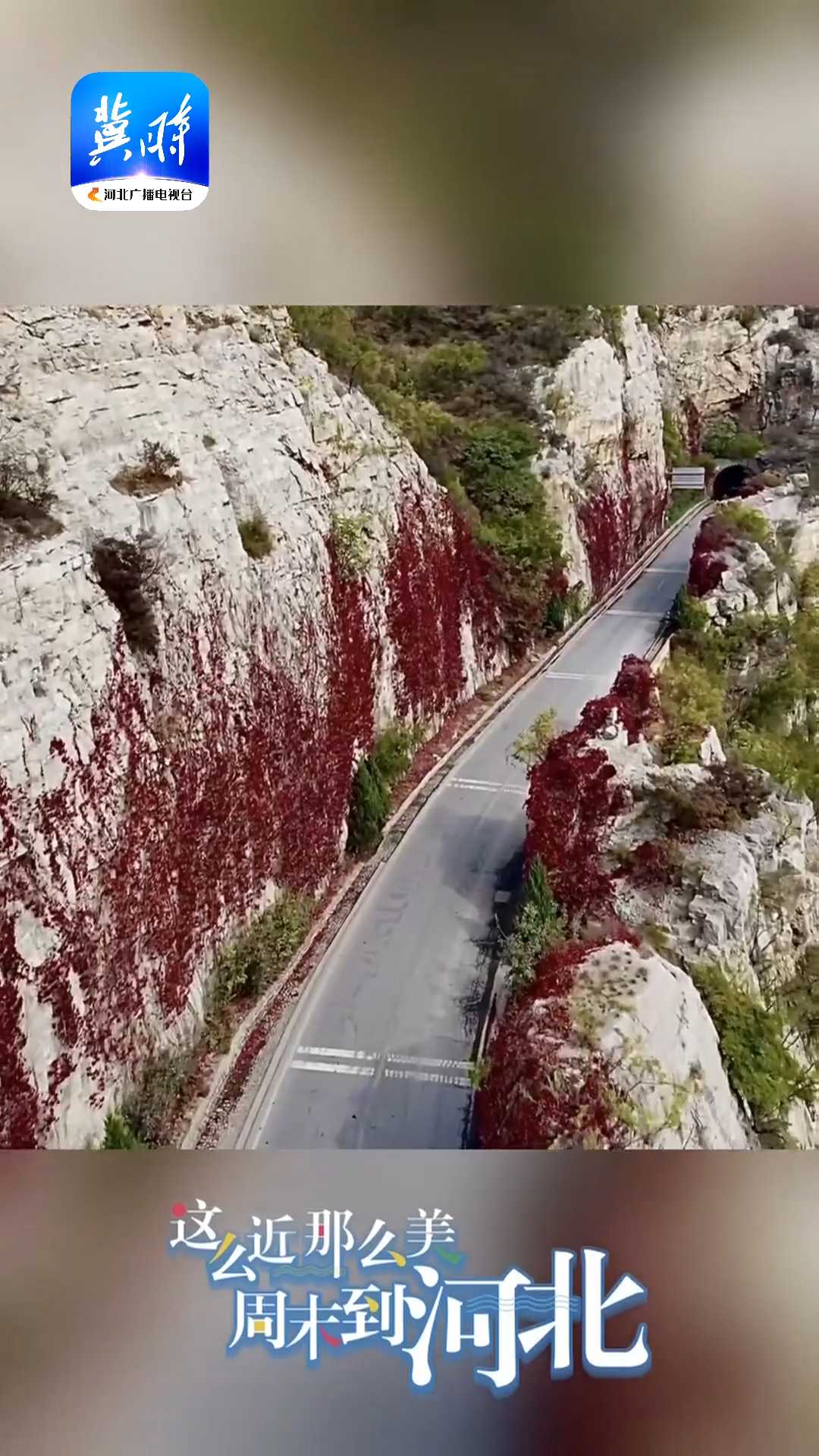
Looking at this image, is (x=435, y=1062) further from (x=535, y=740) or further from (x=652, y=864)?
(x=535, y=740)

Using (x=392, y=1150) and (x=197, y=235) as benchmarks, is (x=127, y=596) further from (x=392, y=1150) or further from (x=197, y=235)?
(x=392, y=1150)

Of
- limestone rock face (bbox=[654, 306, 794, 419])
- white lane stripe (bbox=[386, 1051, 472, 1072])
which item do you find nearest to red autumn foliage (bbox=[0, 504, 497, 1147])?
white lane stripe (bbox=[386, 1051, 472, 1072])

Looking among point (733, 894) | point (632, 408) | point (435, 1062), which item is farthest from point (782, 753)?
Answer: point (435, 1062)

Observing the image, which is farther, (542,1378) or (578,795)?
(578,795)

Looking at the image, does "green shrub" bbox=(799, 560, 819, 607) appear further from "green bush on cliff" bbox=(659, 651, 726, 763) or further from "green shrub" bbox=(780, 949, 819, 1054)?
"green shrub" bbox=(780, 949, 819, 1054)

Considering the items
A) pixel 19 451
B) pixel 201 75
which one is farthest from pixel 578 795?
pixel 201 75

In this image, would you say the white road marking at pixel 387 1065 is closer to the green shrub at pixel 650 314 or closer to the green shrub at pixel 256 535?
the green shrub at pixel 256 535
